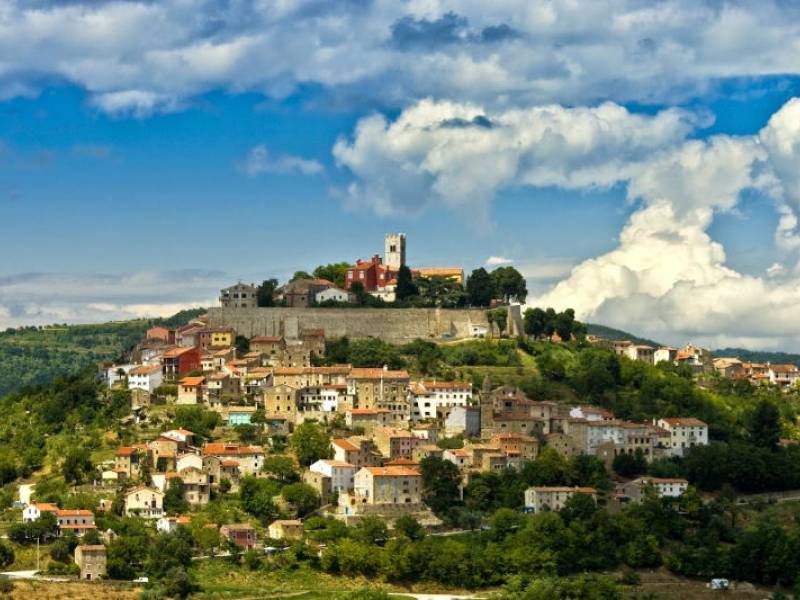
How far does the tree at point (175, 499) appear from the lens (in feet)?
220

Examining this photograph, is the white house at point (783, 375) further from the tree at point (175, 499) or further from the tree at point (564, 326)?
the tree at point (175, 499)

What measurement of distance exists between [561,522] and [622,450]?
10.7 meters

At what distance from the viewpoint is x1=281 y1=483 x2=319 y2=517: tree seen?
67.7 m

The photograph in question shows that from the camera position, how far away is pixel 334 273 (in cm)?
10412

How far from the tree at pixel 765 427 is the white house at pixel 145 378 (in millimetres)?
31897

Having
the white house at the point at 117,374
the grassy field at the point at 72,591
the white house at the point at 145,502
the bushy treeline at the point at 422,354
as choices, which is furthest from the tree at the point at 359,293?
the grassy field at the point at 72,591

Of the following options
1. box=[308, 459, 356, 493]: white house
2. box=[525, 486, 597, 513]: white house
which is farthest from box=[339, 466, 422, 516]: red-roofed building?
box=[525, 486, 597, 513]: white house

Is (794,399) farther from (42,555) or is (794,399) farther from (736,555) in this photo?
(42,555)

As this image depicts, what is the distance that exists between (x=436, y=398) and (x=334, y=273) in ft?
87.1

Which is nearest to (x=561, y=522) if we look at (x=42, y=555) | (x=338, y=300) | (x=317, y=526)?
(x=317, y=526)

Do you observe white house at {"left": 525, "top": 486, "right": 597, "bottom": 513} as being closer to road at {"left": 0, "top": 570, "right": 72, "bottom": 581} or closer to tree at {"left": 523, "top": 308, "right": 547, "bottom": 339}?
road at {"left": 0, "top": 570, "right": 72, "bottom": 581}

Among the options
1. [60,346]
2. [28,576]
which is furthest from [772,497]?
[60,346]

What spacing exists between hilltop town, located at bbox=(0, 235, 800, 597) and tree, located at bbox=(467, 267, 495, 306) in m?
0.32

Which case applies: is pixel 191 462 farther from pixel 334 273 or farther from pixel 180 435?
pixel 334 273
